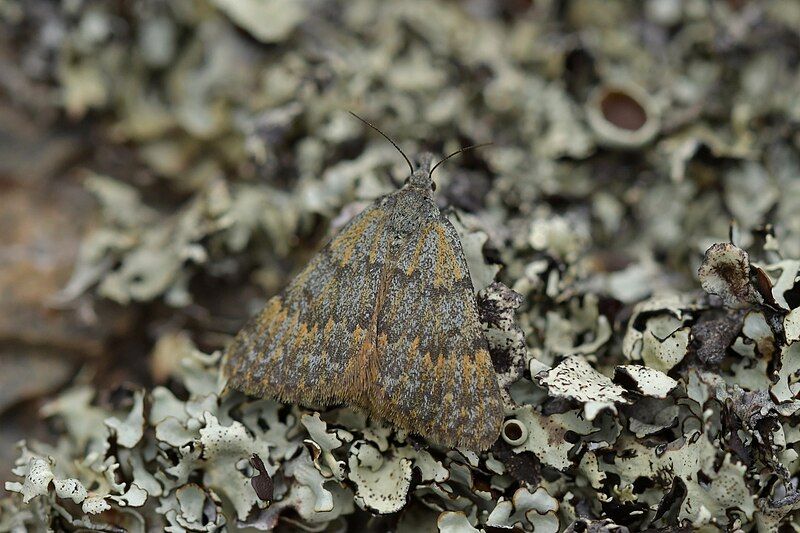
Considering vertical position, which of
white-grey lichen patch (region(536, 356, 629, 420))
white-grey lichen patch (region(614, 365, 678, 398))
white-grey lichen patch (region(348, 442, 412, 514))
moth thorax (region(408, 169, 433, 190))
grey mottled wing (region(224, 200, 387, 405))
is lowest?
white-grey lichen patch (region(348, 442, 412, 514))

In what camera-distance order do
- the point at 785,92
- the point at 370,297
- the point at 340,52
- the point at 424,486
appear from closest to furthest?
1. the point at 424,486
2. the point at 370,297
3. the point at 785,92
4. the point at 340,52

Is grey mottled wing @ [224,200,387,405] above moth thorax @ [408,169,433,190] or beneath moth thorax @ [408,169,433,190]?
beneath

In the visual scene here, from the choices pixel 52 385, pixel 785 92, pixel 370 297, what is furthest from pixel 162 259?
pixel 785 92

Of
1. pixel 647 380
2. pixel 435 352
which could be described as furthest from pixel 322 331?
pixel 647 380

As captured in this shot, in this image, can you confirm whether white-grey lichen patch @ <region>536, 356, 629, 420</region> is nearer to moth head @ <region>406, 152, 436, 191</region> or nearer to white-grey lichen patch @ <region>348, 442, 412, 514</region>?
white-grey lichen patch @ <region>348, 442, 412, 514</region>

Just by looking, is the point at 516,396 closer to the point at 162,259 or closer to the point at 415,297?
the point at 415,297

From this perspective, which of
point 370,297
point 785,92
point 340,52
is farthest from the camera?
point 340,52

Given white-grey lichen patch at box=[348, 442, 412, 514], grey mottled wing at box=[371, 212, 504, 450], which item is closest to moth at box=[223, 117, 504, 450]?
grey mottled wing at box=[371, 212, 504, 450]

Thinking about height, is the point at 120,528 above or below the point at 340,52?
below
